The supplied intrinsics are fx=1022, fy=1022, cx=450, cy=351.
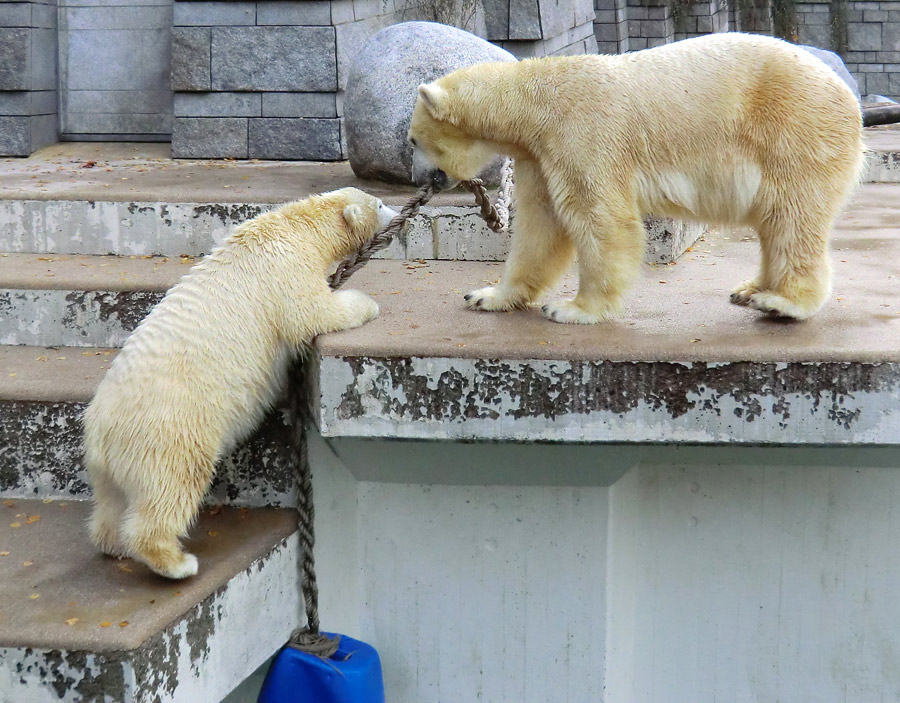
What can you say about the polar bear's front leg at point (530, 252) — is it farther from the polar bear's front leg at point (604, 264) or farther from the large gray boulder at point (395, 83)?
the large gray boulder at point (395, 83)

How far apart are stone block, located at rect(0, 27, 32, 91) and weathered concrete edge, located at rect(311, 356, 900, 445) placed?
4937mm

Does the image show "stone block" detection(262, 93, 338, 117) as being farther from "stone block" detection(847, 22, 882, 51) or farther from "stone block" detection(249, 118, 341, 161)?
"stone block" detection(847, 22, 882, 51)

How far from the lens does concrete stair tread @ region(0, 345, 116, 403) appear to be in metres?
2.94

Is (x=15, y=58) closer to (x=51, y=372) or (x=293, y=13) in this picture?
(x=293, y=13)

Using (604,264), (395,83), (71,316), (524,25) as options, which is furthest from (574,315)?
(524,25)

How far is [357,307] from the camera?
9.39 ft

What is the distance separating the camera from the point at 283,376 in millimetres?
2807

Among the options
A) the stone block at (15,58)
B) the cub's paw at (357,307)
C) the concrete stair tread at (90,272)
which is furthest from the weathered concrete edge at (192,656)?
the stone block at (15,58)

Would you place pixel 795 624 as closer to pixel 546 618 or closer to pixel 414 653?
pixel 546 618

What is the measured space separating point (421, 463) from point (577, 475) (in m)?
0.44

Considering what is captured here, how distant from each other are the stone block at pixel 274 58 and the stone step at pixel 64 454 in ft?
11.9

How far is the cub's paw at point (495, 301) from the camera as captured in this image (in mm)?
3072

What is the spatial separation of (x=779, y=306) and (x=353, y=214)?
1.20 m

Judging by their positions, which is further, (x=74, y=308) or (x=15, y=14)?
(x=15, y=14)
